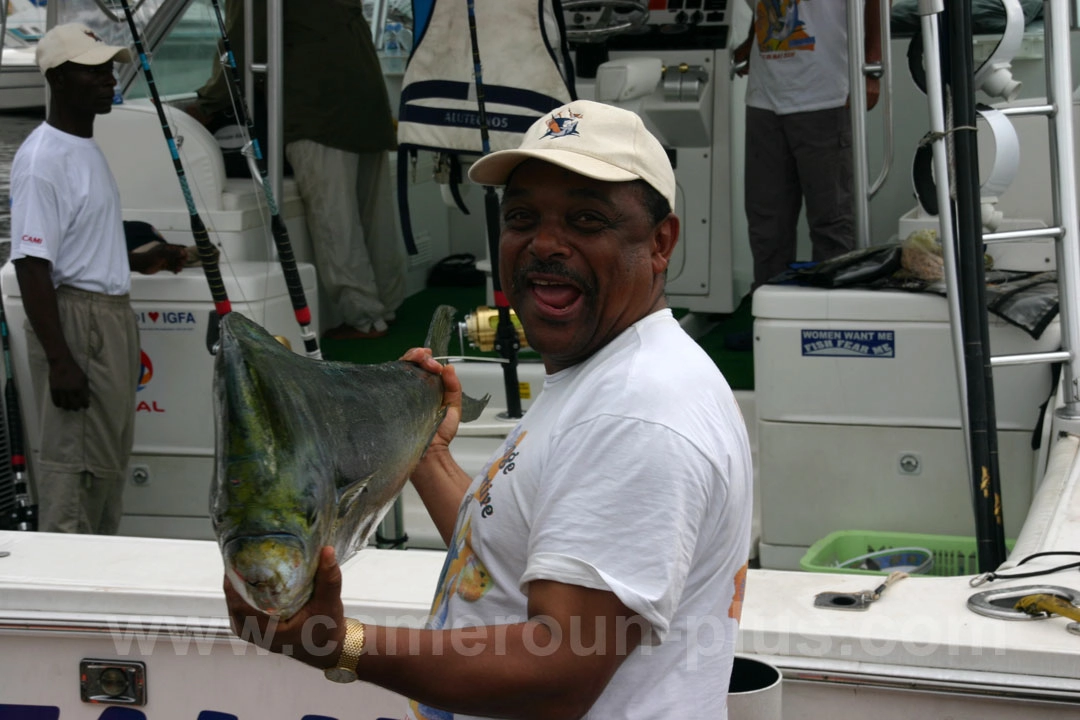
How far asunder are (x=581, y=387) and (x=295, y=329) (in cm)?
360

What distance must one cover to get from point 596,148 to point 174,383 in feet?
11.7

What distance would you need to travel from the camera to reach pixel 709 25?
593cm

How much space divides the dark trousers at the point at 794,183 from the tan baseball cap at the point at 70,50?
8.39 feet

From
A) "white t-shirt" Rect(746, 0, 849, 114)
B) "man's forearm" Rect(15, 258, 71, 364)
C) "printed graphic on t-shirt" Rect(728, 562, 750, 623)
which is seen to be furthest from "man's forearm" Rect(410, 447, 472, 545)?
"white t-shirt" Rect(746, 0, 849, 114)

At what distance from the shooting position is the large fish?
1.17m

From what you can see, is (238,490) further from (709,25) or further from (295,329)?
(709,25)

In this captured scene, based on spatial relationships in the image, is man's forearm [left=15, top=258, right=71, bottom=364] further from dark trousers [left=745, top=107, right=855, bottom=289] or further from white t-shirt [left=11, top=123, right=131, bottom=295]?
dark trousers [left=745, top=107, right=855, bottom=289]

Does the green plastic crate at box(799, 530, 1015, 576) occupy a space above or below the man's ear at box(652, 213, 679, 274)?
below

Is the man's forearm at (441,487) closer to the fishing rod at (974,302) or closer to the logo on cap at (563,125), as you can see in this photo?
the logo on cap at (563,125)

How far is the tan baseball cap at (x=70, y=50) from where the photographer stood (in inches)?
169

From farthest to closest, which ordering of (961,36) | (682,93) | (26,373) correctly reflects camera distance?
(682,93), (26,373), (961,36)

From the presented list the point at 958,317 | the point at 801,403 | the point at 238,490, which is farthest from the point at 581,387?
the point at 801,403
